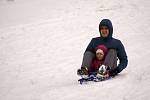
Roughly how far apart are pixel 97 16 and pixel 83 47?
127 inches

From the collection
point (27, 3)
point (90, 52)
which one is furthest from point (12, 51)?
point (27, 3)

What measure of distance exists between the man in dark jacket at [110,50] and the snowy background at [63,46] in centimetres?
23

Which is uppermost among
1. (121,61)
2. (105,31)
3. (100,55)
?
(105,31)

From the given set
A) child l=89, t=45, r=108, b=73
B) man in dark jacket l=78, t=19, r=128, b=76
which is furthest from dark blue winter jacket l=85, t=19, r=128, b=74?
child l=89, t=45, r=108, b=73

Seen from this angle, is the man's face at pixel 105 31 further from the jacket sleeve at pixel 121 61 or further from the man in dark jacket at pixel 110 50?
the jacket sleeve at pixel 121 61

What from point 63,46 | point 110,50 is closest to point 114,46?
point 110,50

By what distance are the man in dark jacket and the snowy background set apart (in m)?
0.23

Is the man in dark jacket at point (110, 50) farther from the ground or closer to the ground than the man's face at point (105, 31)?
closer to the ground

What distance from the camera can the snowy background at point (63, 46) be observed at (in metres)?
6.32

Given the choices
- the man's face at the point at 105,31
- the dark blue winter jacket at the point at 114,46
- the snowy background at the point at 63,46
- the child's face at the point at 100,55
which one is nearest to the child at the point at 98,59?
the child's face at the point at 100,55

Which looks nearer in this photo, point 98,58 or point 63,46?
point 98,58

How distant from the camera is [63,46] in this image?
10758 millimetres

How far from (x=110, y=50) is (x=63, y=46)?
4348mm

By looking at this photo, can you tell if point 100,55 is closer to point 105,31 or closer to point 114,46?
point 114,46
